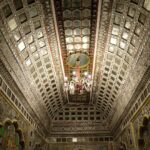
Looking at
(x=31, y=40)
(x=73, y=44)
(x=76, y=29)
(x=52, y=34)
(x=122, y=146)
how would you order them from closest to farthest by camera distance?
1. (x=31, y=40)
2. (x=52, y=34)
3. (x=76, y=29)
4. (x=73, y=44)
5. (x=122, y=146)

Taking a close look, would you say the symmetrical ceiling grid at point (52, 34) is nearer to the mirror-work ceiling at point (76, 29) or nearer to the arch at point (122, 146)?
the mirror-work ceiling at point (76, 29)

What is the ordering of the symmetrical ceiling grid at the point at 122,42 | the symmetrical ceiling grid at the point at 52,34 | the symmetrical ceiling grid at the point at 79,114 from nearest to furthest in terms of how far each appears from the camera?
the symmetrical ceiling grid at the point at 122,42 < the symmetrical ceiling grid at the point at 52,34 < the symmetrical ceiling grid at the point at 79,114

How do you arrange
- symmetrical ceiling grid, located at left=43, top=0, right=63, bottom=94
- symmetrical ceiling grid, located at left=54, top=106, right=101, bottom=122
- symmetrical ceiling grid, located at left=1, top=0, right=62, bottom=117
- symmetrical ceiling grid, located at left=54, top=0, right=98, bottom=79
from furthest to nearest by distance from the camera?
symmetrical ceiling grid, located at left=54, top=106, right=101, bottom=122 < symmetrical ceiling grid, located at left=54, top=0, right=98, bottom=79 < symmetrical ceiling grid, located at left=43, top=0, right=63, bottom=94 < symmetrical ceiling grid, located at left=1, top=0, right=62, bottom=117

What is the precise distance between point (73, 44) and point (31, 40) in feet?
8.82

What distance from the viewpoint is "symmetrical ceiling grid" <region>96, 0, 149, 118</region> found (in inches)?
328

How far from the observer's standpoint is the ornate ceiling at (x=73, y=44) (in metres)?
8.49

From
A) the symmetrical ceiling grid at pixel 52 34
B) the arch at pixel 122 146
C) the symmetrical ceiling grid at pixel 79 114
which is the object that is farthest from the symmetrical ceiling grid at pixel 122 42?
the symmetrical ceiling grid at pixel 79 114

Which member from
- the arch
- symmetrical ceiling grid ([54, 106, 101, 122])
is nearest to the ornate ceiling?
the arch

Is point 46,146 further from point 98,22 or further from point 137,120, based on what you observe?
point 98,22

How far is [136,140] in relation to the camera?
1159cm

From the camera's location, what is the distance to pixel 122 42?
10.5 m

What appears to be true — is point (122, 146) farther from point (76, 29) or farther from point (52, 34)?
point (52, 34)

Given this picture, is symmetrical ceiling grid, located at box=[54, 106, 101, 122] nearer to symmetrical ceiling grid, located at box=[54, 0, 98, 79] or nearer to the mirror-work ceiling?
the mirror-work ceiling

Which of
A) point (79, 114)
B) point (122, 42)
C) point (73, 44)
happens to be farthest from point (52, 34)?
point (79, 114)
